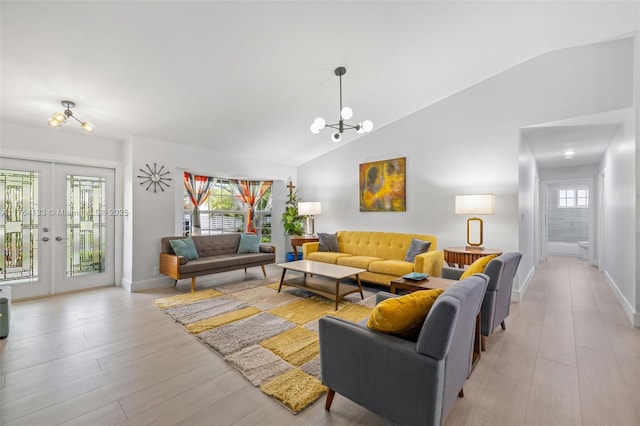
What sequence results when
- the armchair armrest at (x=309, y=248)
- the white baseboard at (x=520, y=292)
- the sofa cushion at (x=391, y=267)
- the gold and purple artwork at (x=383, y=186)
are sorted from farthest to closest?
the armchair armrest at (x=309, y=248), the gold and purple artwork at (x=383, y=186), the sofa cushion at (x=391, y=267), the white baseboard at (x=520, y=292)

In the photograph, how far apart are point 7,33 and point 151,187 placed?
2.61 meters

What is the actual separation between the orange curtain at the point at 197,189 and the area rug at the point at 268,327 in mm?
1931

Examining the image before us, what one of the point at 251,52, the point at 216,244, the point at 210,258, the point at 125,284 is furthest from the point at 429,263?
the point at 125,284

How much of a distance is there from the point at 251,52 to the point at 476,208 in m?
3.45

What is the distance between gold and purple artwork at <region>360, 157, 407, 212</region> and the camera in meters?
5.27

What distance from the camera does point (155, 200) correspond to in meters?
4.85

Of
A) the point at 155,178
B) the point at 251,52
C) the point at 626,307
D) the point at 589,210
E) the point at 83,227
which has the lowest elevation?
the point at 626,307

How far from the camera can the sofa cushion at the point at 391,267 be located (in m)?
4.12

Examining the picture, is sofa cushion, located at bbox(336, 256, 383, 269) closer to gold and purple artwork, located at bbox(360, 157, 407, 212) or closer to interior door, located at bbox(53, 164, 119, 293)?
gold and purple artwork, located at bbox(360, 157, 407, 212)

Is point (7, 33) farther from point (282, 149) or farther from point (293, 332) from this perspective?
point (282, 149)

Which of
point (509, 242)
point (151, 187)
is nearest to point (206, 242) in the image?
point (151, 187)

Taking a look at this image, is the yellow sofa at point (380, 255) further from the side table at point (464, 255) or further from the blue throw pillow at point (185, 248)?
the blue throw pillow at point (185, 248)

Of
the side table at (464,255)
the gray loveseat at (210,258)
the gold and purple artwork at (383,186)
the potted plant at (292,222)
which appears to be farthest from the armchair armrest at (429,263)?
the potted plant at (292,222)

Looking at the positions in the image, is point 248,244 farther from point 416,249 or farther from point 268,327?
point 416,249
